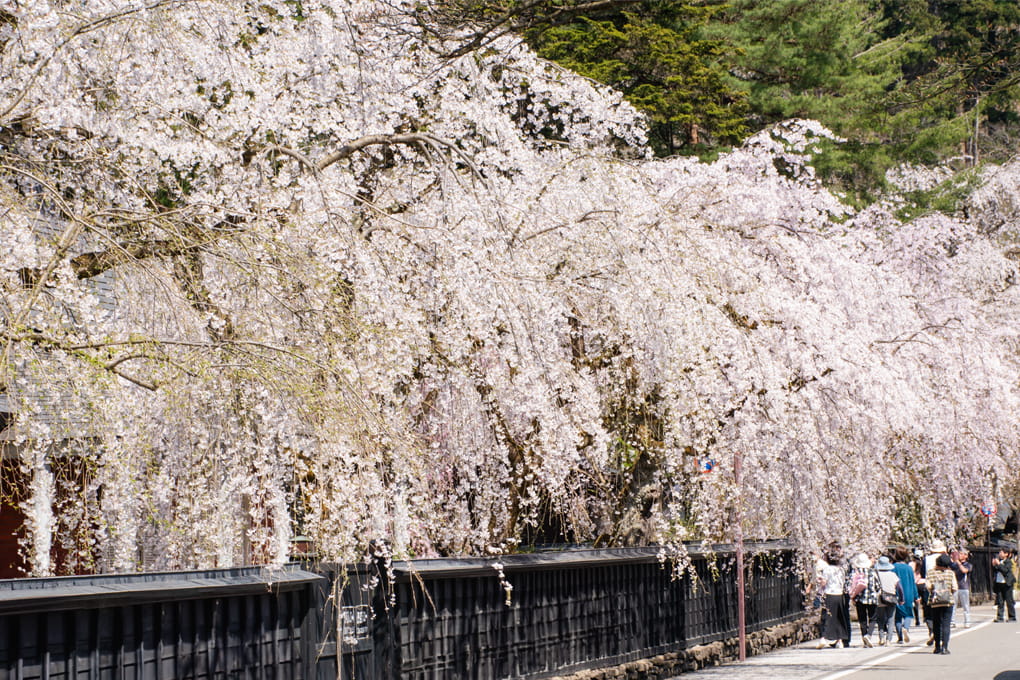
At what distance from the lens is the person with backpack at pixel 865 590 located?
2055 cm

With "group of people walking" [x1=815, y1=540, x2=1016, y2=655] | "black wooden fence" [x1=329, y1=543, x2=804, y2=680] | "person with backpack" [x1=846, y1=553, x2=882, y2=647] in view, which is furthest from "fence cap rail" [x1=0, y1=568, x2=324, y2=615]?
"person with backpack" [x1=846, y1=553, x2=882, y2=647]

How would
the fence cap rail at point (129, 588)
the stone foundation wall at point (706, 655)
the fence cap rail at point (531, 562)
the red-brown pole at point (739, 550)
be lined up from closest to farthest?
the fence cap rail at point (129, 588), the fence cap rail at point (531, 562), the stone foundation wall at point (706, 655), the red-brown pole at point (739, 550)

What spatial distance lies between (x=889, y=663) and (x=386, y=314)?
1113 centimetres

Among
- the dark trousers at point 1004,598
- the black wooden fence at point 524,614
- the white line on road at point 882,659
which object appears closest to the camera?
the black wooden fence at point 524,614

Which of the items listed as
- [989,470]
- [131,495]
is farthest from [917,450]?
[131,495]

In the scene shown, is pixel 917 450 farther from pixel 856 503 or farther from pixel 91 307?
pixel 91 307

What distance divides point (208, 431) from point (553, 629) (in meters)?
5.77

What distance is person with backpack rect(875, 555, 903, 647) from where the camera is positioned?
20.3 m

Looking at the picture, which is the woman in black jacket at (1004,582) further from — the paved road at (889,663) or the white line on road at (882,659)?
the paved road at (889,663)

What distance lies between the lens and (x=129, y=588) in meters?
7.27

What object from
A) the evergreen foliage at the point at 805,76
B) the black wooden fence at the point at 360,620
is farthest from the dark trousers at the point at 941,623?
the evergreen foliage at the point at 805,76

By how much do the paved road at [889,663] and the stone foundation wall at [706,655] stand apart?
19 centimetres

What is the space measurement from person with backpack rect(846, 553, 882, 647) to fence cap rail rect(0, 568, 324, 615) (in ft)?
45.5

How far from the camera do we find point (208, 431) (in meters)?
8.62
